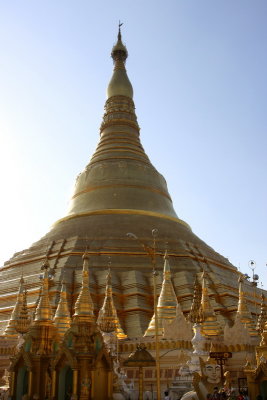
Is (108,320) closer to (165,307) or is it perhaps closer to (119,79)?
(165,307)

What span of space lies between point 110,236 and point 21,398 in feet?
57.2

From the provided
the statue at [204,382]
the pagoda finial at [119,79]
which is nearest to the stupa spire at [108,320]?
the statue at [204,382]

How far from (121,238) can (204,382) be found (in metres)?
18.5

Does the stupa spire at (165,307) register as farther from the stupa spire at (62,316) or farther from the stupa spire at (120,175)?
the stupa spire at (120,175)

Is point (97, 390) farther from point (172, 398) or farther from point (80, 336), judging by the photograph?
point (172, 398)

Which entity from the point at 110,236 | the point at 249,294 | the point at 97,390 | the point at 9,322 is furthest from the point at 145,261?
the point at 97,390

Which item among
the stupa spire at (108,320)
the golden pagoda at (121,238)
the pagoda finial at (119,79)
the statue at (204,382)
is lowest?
the statue at (204,382)

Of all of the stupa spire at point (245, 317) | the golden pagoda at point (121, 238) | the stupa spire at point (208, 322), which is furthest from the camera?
the golden pagoda at point (121, 238)

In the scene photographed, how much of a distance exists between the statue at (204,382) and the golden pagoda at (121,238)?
31.9ft

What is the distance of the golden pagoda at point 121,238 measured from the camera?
26.3 meters

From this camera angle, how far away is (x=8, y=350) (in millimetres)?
22375

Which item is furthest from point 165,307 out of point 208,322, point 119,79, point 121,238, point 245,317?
point 119,79

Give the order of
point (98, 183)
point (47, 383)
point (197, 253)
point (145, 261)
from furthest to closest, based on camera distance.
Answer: point (98, 183) < point (197, 253) < point (145, 261) < point (47, 383)

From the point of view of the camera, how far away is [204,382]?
12469 millimetres
